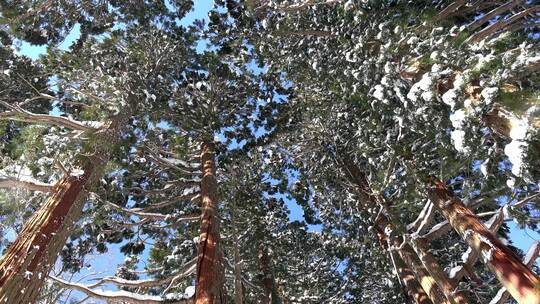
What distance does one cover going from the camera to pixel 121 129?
723cm

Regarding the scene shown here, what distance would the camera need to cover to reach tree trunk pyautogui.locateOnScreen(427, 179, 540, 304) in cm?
427

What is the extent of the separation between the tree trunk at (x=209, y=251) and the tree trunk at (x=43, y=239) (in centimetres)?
180

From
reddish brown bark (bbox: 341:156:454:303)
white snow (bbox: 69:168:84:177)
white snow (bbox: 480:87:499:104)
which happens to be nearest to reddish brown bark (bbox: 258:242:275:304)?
reddish brown bark (bbox: 341:156:454:303)

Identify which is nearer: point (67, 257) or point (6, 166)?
point (6, 166)

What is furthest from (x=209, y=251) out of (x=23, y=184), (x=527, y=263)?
(x=527, y=263)

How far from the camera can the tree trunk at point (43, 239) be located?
4184 millimetres

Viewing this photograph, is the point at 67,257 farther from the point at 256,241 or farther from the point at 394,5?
the point at 394,5

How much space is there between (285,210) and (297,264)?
94.6 inches

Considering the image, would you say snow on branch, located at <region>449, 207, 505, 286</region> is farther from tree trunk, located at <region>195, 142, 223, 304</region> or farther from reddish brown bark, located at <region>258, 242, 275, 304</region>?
reddish brown bark, located at <region>258, 242, 275, 304</region>

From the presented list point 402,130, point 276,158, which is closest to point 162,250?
point 276,158

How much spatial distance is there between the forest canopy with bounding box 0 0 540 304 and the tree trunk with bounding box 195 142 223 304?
32mm

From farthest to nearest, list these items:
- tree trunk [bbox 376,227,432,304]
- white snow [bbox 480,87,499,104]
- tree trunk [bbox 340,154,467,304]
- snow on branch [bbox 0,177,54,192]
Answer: tree trunk [bbox 376,227,432,304], tree trunk [bbox 340,154,467,304], snow on branch [bbox 0,177,54,192], white snow [bbox 480,87,499,104]

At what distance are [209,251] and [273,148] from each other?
577 cm

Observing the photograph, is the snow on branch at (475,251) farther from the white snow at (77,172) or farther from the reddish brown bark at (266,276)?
the white snow at (77,172)
